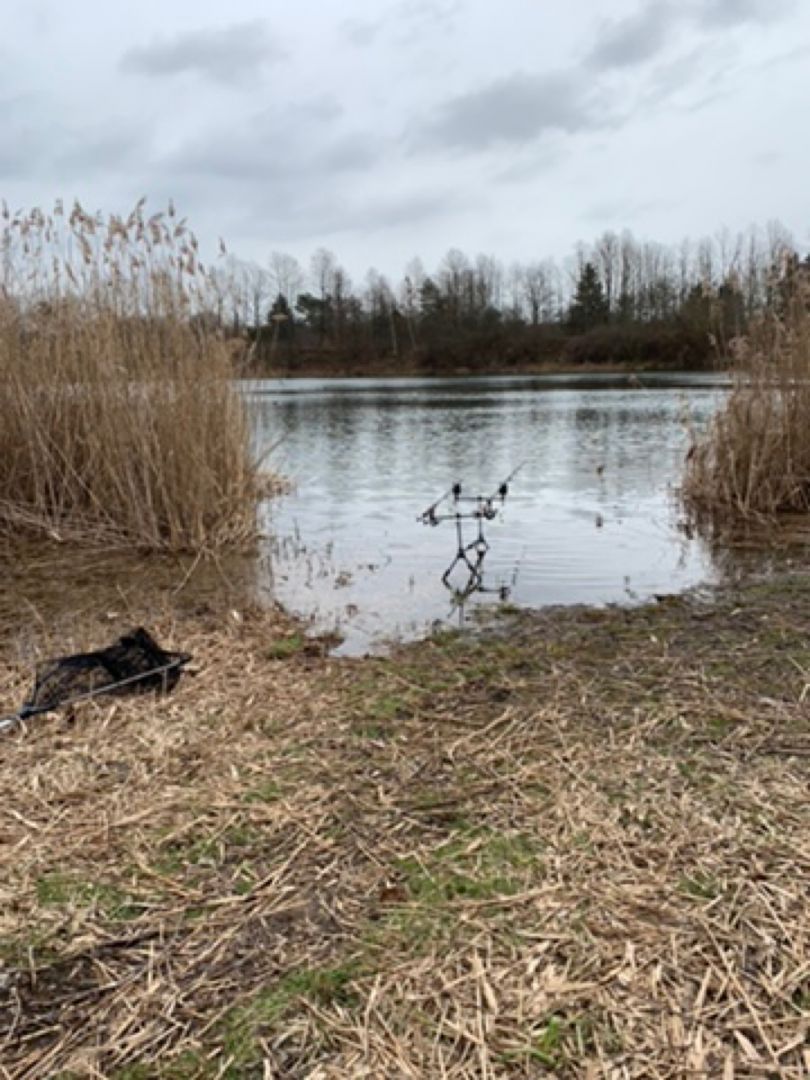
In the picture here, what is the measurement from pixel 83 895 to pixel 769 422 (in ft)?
21.6

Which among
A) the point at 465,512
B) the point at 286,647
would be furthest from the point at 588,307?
the point at 286,647

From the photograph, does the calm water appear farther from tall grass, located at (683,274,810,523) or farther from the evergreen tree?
the evergreen tree

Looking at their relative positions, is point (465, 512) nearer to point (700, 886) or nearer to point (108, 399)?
point (108, 399)

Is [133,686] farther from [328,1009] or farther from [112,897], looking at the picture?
[328,1009]

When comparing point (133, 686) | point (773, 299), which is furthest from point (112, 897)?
point (773, 299)

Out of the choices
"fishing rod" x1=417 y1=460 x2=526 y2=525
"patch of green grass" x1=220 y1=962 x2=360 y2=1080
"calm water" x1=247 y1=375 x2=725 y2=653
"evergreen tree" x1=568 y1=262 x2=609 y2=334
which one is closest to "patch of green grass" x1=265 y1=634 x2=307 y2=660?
"calm water" x1=247 y1=375 x2=725 y2=653

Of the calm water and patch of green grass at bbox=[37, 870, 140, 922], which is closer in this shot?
patch of green grass at bbox=[37, 870, 140, 922]

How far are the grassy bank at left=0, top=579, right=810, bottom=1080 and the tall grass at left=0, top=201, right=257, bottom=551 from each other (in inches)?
122

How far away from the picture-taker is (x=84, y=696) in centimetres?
314

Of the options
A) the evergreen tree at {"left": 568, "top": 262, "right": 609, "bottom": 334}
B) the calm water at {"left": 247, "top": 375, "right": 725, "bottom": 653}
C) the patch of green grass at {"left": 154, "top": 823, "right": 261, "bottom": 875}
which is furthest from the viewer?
the evergreen tree at {"left": 568, "top": 262, "right": 609, "bottom": 334}

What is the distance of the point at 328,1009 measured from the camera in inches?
62.7

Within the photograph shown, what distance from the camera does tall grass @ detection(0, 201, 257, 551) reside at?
20.3 feet

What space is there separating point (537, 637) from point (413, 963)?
246 centimetres

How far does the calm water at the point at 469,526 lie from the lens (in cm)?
519
